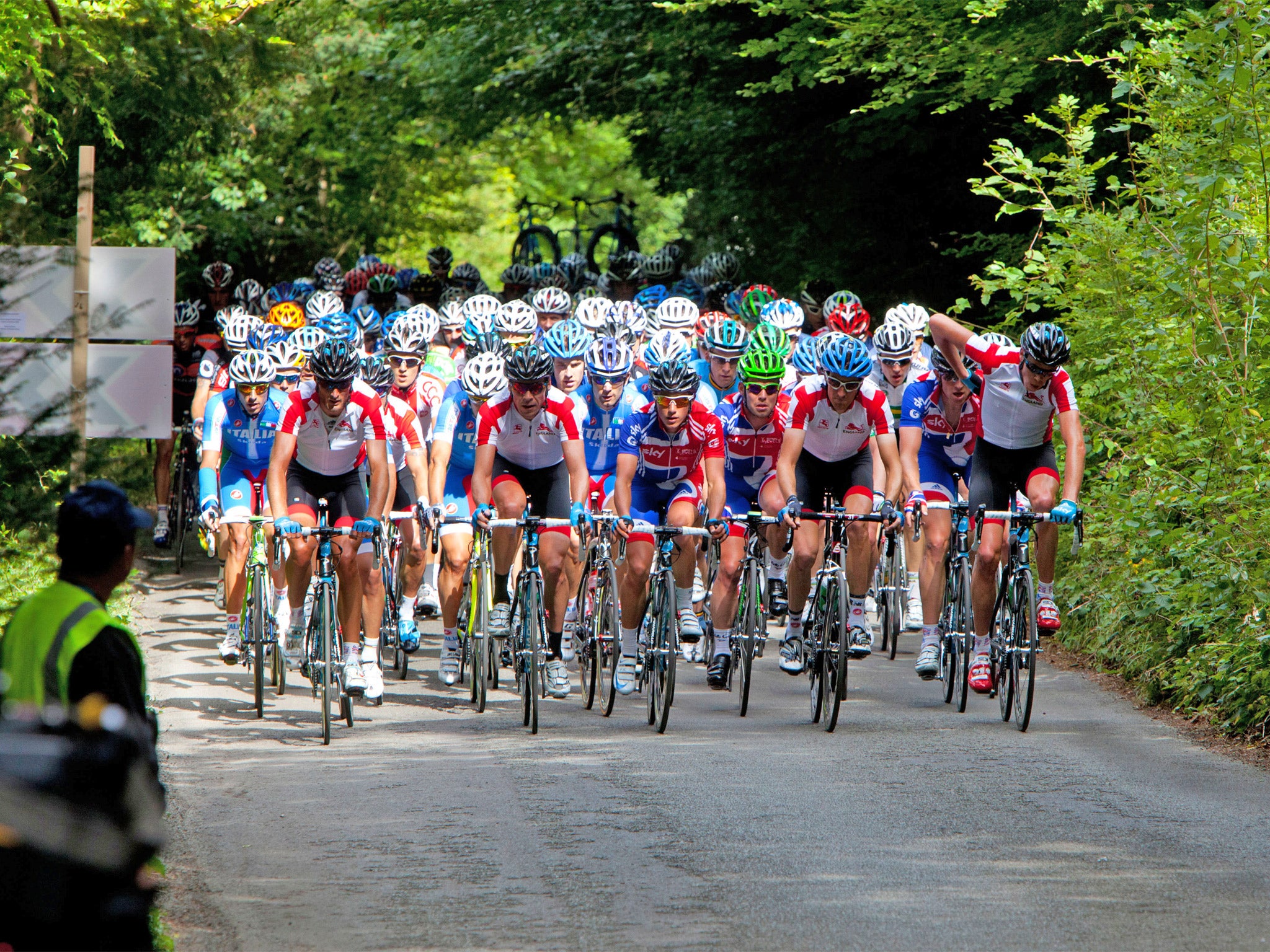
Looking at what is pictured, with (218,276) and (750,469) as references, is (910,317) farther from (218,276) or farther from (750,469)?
(218,276)

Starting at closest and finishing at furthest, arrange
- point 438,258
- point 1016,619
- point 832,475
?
point 1016,619 < point 832,475 < point 438,258

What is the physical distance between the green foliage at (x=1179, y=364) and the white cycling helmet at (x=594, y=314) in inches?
136

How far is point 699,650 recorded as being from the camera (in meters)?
13.2

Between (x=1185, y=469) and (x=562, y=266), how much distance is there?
12852mm

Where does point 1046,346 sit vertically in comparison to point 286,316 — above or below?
below

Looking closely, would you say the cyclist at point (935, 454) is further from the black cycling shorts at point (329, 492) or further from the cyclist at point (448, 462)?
the black cycling shorts at point (329, 492)

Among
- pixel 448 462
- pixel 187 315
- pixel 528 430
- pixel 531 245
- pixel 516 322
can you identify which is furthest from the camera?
pixel 531 245

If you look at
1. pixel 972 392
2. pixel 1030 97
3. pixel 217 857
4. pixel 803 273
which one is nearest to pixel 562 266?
pixel 803 273

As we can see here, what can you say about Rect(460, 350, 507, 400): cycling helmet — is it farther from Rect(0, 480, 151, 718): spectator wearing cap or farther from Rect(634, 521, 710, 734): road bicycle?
Rect(0, 480, 151, 718): spectator wearing cap

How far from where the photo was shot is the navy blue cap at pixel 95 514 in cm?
411

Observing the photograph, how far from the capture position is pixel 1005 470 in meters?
11.1

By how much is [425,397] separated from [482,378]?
213cm

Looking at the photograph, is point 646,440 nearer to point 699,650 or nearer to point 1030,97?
point 699,650

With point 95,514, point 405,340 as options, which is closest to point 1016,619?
point 405,340
